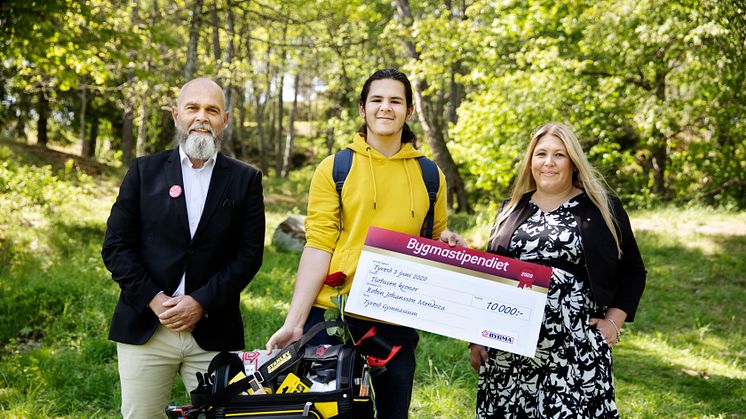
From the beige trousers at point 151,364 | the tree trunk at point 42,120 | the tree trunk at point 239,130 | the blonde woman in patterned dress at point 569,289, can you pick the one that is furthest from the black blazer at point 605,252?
the tree trunk at point 239,130

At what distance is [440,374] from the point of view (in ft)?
16.3

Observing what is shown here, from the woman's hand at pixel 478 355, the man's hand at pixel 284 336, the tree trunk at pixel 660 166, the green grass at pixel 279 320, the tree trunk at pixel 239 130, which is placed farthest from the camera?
the tree trunk at pixel 239 130

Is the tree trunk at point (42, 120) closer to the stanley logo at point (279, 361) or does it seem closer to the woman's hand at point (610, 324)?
the stanley logo at point (279, 361)

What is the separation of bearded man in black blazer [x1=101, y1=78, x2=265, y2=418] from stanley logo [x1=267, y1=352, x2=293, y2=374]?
0.66 meters

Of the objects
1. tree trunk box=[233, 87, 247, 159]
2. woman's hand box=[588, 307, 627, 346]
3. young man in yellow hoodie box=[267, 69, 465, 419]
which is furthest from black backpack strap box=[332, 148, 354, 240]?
tree trunk box=[233, 87, 247, 159]

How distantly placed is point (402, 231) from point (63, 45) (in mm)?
7886

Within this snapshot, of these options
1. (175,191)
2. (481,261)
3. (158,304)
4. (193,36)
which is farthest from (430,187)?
(193,36)

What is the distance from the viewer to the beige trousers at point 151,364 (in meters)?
2.79

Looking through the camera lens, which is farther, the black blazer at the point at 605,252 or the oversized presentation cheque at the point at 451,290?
the black blazer at the point at 605,252

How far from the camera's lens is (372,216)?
2637 millimetres

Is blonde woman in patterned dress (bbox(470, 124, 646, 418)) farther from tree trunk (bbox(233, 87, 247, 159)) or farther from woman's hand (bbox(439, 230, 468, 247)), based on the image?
Result: tree trunk (bbox(233, 87, 247, 159))

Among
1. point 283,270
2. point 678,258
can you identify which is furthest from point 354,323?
point 678,258

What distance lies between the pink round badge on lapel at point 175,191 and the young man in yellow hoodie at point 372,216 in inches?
26.4

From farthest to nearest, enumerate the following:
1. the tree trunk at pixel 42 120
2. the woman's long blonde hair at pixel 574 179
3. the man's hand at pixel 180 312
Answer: the tree trunk at pixel 42 120 < the woman's long blonde hair at pixel 574 179 < the man's hand at pixel 180 312
